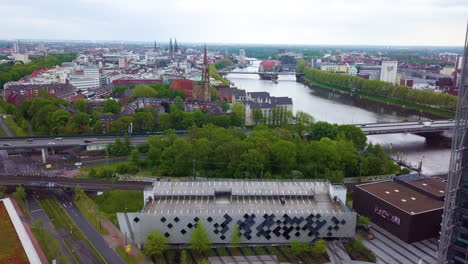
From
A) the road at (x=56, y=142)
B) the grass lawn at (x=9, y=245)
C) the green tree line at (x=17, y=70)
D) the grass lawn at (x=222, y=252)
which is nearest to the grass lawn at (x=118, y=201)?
the grass lawn at (x=9, y=245)

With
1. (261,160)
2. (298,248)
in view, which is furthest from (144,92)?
(298,248)

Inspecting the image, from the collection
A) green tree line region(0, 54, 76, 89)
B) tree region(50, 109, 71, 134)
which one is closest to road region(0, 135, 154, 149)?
tree region(50, 109, 71, 134)

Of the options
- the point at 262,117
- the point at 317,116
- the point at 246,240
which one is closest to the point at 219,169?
the point at 246,240

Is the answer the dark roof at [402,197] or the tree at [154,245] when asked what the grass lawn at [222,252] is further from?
the dark roof at [402,197]

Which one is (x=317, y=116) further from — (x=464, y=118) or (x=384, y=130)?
(x=464, y=118)

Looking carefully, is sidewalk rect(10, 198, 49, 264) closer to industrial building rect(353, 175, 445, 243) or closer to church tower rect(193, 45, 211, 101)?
industrial building rect(353, 175, 445, 243)

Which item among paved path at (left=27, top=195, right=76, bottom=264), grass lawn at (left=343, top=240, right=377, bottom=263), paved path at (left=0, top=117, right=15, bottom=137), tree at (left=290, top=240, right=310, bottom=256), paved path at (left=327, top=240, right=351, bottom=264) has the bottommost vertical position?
paved path at (left=27, top=195, right=76, bottom=264)
